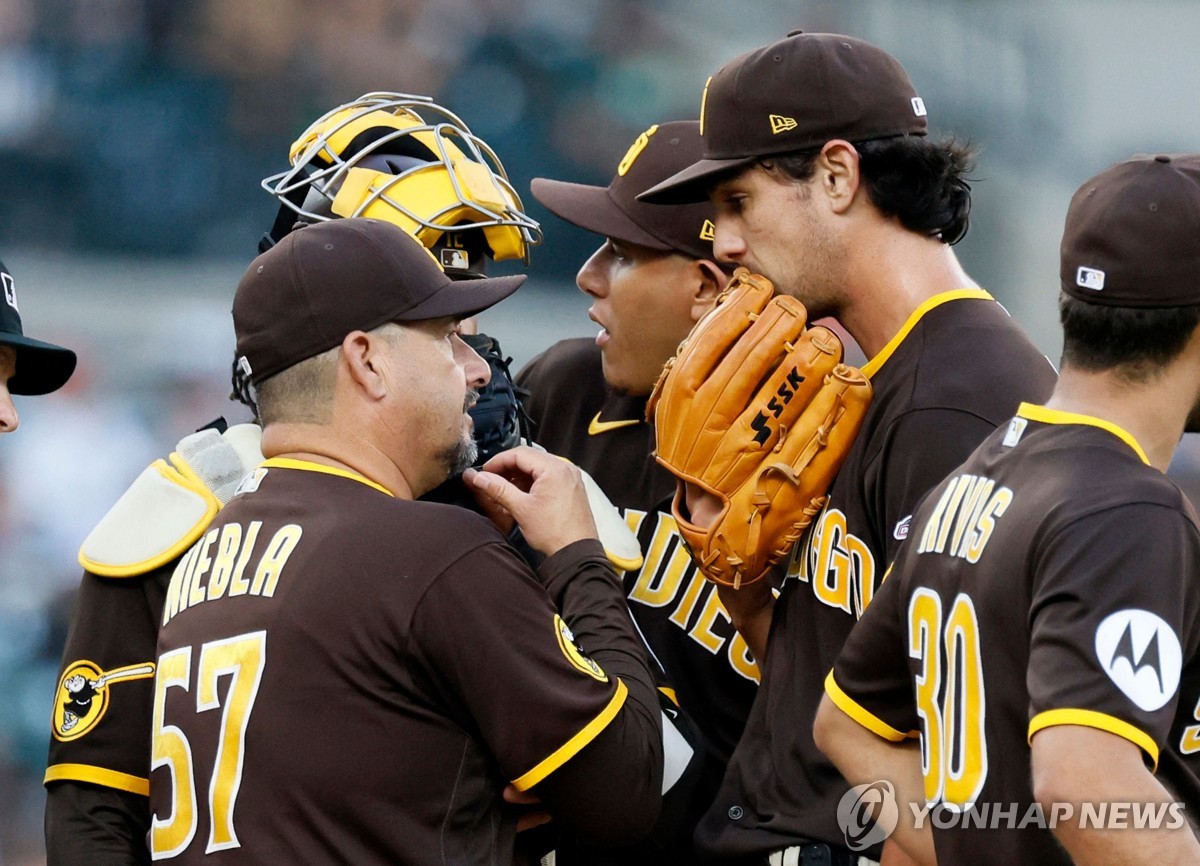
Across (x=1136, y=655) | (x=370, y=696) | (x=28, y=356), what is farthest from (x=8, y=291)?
(x=1136, y=655)

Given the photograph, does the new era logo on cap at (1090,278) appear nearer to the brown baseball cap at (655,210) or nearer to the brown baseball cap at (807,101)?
the brown baseball cap at (807,101)

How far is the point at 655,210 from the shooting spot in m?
2.75

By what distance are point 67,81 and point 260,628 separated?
486 centimetres

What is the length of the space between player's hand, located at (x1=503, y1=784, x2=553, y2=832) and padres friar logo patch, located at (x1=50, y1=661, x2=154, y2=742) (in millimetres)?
609

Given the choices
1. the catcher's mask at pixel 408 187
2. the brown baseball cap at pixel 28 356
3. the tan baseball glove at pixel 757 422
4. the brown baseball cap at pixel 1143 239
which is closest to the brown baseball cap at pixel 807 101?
the tan baseball glove at pixel 757 422

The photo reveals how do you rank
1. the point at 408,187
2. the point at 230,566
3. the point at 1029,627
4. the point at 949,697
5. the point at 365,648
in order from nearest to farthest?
the point at 1029,627 → the point at 949,697 → the point at 365,648 → the point at 230,566 → the point at 408,187

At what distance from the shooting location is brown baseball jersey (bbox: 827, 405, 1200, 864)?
1405 millimetres

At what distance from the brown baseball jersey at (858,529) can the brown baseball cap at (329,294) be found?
0.58 meters

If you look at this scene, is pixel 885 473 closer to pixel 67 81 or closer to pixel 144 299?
pixel 144 299

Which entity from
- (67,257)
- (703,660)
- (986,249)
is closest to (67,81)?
(67,257)

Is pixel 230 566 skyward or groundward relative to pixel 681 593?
skyward

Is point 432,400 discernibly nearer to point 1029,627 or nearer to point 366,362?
point 366,362

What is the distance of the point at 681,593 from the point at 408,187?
0.83 metres

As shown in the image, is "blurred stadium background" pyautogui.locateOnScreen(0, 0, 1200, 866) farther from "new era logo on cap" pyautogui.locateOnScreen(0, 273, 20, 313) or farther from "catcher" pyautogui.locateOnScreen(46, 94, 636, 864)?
"catcher" pyautogui.locateOnScreen(46, 94, 636, 864)
